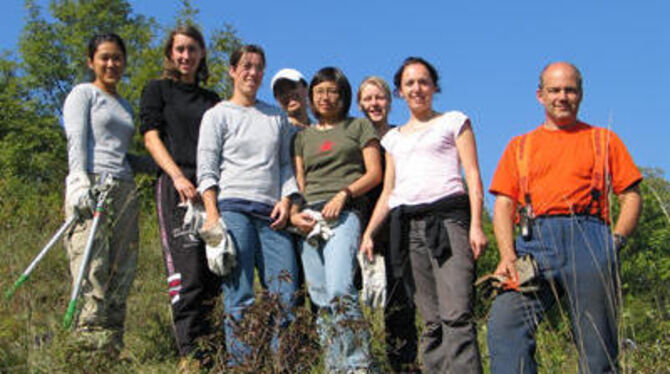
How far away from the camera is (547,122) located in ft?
11.7

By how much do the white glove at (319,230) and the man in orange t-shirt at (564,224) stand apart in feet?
3.42

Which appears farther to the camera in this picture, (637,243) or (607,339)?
(637,243)

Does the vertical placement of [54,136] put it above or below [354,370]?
above

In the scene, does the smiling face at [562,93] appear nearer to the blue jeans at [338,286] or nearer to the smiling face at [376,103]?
the blue jeans at [338,286]

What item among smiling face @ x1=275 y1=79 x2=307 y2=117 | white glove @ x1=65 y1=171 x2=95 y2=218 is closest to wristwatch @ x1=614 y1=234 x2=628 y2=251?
smiling face @ x1=275 y1=79 x2=307 y2=117

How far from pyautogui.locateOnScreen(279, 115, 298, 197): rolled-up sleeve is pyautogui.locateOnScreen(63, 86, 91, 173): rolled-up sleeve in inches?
48.4

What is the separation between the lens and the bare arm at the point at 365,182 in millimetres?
4086

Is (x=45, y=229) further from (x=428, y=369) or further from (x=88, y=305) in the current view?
(x=428, y=369)

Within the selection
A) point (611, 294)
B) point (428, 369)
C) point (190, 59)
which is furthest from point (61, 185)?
point (611, 294)

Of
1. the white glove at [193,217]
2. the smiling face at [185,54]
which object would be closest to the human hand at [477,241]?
the white glove at [193,217]

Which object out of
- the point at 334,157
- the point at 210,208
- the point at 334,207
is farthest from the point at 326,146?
the point at 210,208

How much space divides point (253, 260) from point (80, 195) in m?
1.12

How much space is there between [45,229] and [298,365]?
7669mm

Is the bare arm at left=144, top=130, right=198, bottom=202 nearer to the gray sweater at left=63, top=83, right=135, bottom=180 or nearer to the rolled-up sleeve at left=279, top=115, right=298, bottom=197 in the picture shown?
the gray sweater at left=63, top=83, right=135, bottom=180
